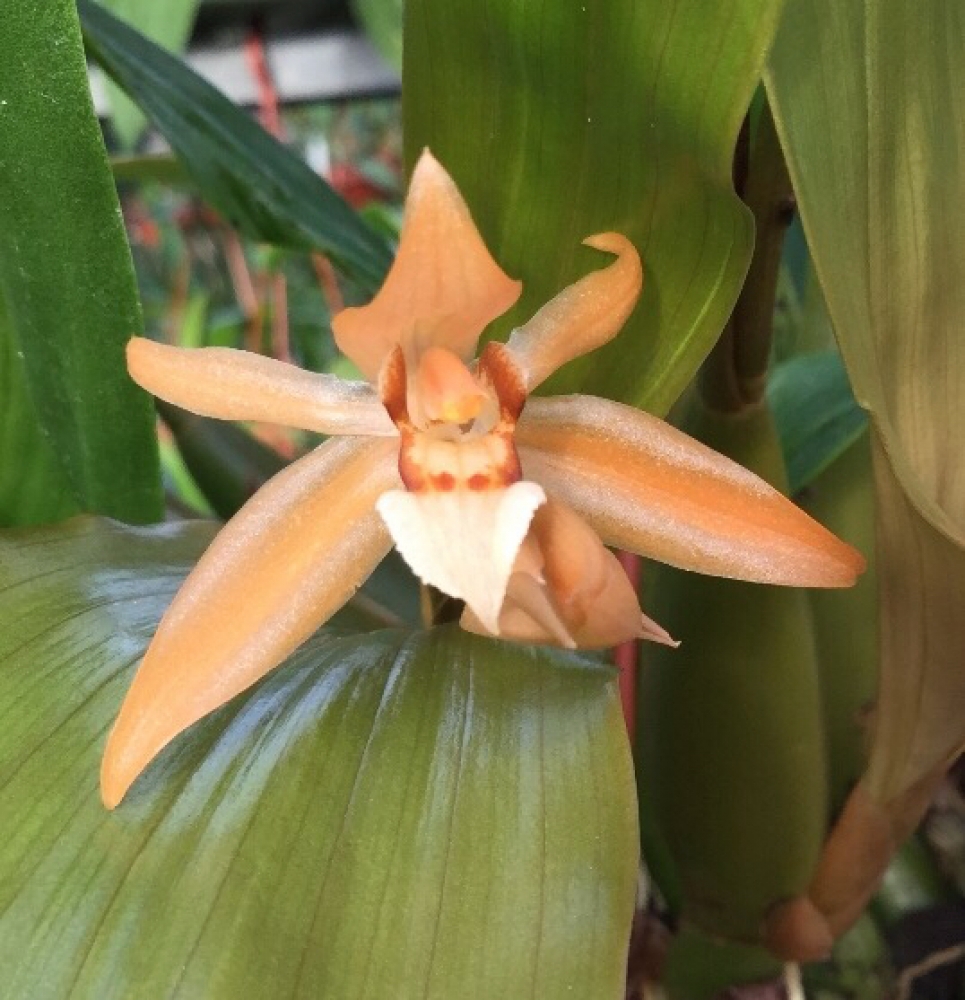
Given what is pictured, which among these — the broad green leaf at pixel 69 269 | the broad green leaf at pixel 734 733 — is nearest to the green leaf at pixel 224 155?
Result: the broad green leaf at pixel 69 269

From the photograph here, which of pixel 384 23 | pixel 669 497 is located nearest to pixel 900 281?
pixel 669 497

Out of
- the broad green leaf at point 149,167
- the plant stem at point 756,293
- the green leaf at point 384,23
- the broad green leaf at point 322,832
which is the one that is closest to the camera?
the broad green leaf at point 322,832

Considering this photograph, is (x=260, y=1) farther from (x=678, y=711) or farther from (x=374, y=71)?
(x=678, y=711)

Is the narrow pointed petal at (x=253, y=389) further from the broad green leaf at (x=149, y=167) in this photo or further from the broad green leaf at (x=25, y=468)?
the broad green leaf at (x=149, y=167)

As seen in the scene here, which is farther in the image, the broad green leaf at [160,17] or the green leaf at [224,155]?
the broad green leaf at [160,17]

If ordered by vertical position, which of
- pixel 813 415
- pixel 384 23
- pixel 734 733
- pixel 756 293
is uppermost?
pixel 384 23

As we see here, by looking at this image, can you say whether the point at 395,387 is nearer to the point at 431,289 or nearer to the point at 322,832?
the point at 431,289

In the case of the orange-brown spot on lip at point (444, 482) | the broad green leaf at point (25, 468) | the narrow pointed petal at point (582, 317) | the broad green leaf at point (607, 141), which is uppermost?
the broad green leaf at point (607, 141)

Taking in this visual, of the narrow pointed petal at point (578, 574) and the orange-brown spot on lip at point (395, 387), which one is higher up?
the orange-brown spot on lip at point (395, 387)

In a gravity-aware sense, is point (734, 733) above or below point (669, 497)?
below
